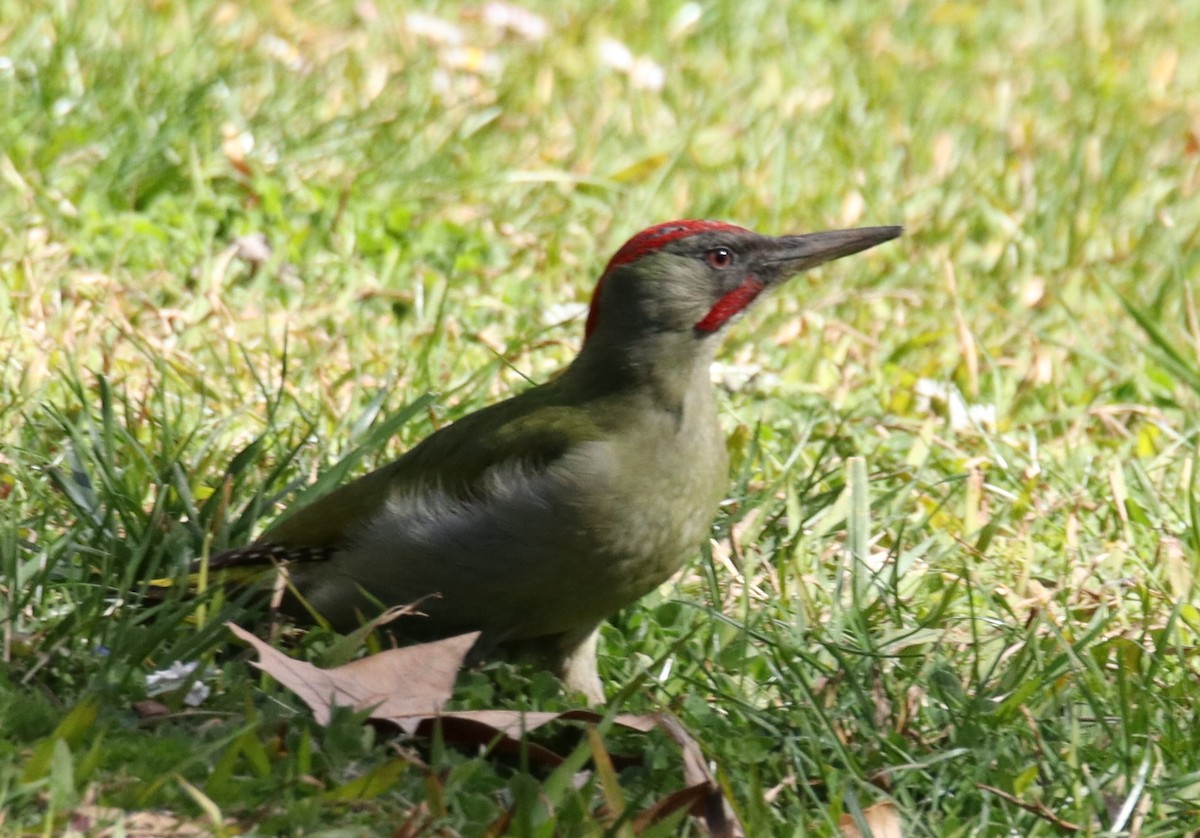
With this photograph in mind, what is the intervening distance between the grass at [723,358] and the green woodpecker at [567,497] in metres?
0.17

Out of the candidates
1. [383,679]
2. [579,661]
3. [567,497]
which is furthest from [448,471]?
[383,679]

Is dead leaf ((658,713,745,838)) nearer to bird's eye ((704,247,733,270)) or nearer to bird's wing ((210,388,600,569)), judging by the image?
bird's wing ((210,388,600,569))

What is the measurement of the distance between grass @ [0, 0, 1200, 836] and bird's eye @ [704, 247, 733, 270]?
59cm

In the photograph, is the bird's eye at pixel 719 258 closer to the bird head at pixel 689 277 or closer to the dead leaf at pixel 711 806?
the bird head at pixel 689 277

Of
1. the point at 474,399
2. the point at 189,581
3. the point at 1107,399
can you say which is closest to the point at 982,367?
the point at 1107,399

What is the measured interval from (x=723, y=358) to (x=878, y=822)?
2.42 m

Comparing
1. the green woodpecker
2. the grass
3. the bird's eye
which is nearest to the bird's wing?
the green woodpecker

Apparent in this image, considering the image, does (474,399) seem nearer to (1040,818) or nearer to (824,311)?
(824,311)

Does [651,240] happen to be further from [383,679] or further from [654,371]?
[383,679]

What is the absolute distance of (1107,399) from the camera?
16.7ft

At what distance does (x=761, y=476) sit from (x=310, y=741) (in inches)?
69.9

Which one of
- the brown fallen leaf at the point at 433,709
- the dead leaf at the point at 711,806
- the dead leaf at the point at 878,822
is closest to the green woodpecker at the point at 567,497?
the brown fallen leaf at the point at 433,709

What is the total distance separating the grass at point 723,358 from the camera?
2.87 m

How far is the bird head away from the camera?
350 cm
